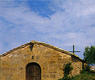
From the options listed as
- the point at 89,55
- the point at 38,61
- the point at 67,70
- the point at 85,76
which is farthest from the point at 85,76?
the point at 38,61

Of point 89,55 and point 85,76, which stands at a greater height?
point 89,55

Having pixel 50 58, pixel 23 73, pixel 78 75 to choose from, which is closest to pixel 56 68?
pixel 50 58

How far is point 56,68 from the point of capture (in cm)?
1416

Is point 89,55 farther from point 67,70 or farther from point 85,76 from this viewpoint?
point 67,70

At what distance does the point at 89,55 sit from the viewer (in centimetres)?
1400

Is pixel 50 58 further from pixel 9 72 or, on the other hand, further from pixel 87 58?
pixel 9 72

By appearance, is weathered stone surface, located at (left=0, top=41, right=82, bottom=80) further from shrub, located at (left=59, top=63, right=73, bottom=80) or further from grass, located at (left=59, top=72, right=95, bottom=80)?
grass, located at (left=59, top=72, right=95, bottom=80)

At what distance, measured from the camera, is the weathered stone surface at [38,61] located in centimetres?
1402

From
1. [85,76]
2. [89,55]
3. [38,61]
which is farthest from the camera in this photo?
[38,61]

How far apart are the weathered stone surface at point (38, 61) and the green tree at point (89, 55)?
2.33 ft

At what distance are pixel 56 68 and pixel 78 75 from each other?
193 cm

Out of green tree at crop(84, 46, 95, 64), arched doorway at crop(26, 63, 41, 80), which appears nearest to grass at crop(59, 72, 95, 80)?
green tree at crop(84, 46, 95, 64)

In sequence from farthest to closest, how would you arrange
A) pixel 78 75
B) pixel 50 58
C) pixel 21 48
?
1. pixel 21 48
2. pixel 50 58
3. pixel 78 75

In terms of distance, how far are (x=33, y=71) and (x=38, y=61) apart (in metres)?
1.01
